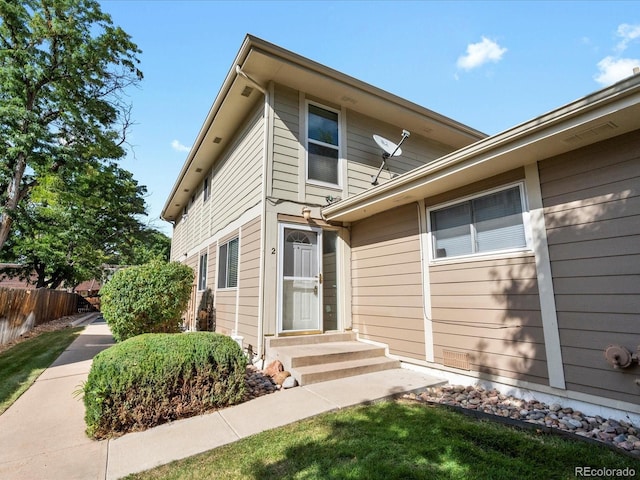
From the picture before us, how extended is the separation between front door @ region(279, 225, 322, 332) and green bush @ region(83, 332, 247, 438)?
1.78 metres

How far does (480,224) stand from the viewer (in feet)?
14.1

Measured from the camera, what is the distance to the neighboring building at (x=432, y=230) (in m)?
3.13

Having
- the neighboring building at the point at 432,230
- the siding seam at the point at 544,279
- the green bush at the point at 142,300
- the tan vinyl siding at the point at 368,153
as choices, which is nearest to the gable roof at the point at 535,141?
the neighboring building at the point at 432,230

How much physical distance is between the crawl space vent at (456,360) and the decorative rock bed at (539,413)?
0.87 ft

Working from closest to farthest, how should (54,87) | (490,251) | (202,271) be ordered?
1. (490,251)
2. (202,271)
3. (54,87)

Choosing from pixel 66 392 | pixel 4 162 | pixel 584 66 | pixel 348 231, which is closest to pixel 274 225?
pixel 348 231

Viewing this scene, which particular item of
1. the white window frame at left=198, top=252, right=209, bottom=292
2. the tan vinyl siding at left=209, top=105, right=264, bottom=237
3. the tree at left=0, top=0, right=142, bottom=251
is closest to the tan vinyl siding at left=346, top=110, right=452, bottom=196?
the tan vinyl siding at left=209, top=105, right=264, bottom=237

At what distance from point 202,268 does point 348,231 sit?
18.7 feet

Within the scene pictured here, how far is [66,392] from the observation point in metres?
4.45

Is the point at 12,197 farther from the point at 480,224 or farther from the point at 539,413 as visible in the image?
the point at 539,413

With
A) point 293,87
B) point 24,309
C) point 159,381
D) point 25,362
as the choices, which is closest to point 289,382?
point 159,381

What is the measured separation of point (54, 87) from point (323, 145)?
11328 mm

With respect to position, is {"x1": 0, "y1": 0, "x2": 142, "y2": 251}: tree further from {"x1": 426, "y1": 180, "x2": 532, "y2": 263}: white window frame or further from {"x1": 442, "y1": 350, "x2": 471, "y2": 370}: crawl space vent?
{"x1": 442, "y1": 350, "x2": 471, "y2": 370}: crawl space vent

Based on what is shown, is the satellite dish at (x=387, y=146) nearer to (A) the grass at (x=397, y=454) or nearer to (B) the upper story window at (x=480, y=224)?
(B) the upper story window at (x=480, y=224)
